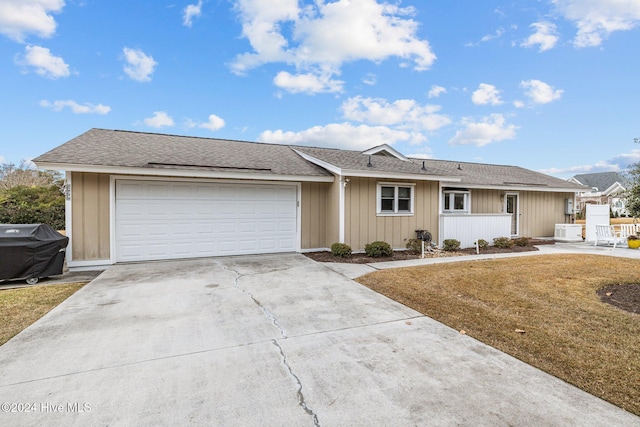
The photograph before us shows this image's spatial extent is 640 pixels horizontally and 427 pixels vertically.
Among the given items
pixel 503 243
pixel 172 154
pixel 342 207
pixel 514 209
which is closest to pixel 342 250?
pixel 342 207

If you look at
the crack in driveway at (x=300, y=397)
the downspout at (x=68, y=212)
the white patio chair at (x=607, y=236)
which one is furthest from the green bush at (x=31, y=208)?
the white patio chair at (x=607, y=236)

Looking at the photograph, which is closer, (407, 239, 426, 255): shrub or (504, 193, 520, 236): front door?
(407, 239, 426, 255): shrub

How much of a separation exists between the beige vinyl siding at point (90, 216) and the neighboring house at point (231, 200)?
0.02 m

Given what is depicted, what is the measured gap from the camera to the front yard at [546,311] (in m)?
2.86

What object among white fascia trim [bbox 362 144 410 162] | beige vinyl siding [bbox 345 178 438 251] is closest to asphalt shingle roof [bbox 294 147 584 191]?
white fascia trim [bbox 362 144 410 162]

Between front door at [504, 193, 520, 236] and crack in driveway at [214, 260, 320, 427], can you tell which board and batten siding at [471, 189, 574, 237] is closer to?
front door at [504, 193, 520, 236]

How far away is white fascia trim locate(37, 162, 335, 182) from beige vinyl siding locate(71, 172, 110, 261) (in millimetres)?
502

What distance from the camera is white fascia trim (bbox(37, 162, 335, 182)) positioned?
23.7 ft

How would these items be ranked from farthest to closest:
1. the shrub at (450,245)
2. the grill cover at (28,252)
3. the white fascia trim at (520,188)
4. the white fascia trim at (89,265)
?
the white fascia trim at (520,188)
the shrub at (450,245)
the white fascia trim at (89,265)
the grill cover at (28,252)

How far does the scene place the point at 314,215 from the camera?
33.9 ft

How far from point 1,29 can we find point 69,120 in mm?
7744

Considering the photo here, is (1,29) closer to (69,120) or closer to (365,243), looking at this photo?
(69,120)

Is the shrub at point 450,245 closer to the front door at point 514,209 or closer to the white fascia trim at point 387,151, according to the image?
the white fascia trim at point 387,151

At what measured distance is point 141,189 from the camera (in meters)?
8.35
